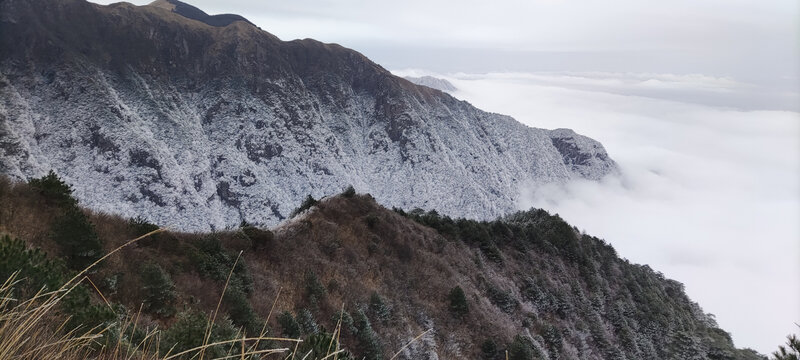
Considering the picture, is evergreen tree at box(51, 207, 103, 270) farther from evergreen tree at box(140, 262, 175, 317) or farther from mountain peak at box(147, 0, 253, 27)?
mountain peak at box(147, 0, 253, 27)

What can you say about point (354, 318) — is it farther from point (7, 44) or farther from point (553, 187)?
point (553, 187)

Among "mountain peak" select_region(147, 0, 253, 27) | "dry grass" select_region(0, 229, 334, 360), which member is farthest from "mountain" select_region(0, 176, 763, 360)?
"mountain peak" select_region(147, 0, 253, 27)

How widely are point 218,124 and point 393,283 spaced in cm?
10300

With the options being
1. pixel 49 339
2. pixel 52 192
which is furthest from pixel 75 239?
pixel 49 339

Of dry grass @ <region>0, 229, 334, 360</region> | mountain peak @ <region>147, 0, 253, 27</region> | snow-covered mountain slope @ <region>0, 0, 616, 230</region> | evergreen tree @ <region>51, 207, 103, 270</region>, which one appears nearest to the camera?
dry grass @ <region>0, 229, 334, 360</region>

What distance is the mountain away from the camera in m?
12.8

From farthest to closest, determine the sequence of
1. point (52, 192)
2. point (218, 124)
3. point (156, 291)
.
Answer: point (218, 124)
point (52, 192)
point (156, 291)

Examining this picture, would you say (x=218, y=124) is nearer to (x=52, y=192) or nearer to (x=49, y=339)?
(x=52, y=192)

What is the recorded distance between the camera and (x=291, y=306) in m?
18.3

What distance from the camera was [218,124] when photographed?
376 ft

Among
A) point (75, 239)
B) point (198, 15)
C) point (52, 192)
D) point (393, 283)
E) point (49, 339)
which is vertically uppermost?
point (198, 15)

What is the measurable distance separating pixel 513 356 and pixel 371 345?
9.56 meters

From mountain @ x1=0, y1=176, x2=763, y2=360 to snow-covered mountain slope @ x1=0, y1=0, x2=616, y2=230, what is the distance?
65913 millimetres

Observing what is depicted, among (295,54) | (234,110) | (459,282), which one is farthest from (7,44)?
(459,282)
